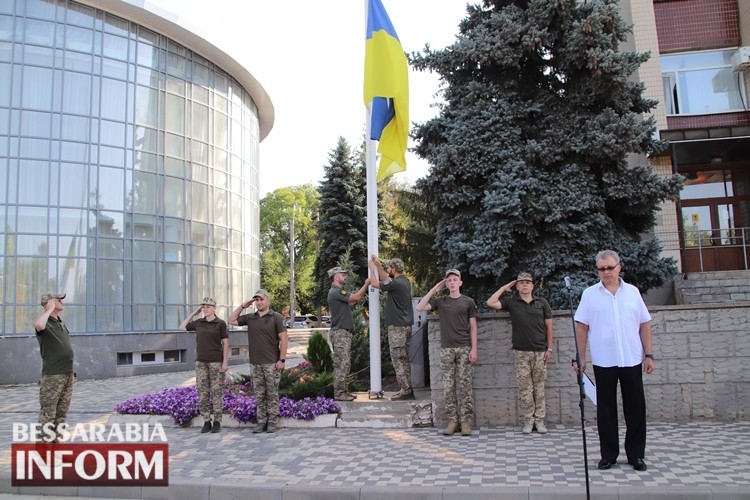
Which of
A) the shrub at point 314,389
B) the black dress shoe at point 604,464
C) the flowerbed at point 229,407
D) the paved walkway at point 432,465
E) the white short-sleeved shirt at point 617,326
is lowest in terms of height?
the paved walkway at point 432,465

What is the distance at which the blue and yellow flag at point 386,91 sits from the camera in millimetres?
9180

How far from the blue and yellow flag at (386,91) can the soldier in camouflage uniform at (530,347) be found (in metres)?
2.76

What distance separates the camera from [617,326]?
599 cm

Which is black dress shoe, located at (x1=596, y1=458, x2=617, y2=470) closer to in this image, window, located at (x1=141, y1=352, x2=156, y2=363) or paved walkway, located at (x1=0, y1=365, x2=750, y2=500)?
paved walkway, located at (x1=0, y1=365, x2=750, y2=500)

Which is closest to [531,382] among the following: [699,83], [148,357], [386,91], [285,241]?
[386,91]

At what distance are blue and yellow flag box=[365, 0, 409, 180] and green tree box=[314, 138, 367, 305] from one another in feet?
62.0

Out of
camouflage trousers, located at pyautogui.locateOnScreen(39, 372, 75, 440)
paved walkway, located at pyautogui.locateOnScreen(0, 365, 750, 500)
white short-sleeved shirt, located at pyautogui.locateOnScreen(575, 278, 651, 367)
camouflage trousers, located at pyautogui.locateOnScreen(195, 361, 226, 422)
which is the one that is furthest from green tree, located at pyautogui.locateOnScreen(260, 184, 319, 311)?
white short-sleeved shirt, located at pyautogui.locateOnScreen(575, 278, 651, 367)

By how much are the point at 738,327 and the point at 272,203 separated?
170 ft

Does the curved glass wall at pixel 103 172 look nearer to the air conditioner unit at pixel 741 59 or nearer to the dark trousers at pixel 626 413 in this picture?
the dark trousers at pixel 626 413

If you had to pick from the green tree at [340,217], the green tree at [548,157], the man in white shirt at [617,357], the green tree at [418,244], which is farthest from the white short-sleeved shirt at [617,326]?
the green tree at [340,217]

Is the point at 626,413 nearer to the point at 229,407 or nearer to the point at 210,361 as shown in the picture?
the point at 210,361

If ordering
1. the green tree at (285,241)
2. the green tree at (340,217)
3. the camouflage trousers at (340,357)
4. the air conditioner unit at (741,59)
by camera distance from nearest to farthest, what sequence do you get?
the camouflage trousers at (340,357)
the air conditioner unit at (741,59)
the green tree at (340,217)
the green tree at (285,241)

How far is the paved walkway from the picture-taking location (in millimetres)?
5340

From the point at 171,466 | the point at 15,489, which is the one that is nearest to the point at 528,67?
the point at 171,466
